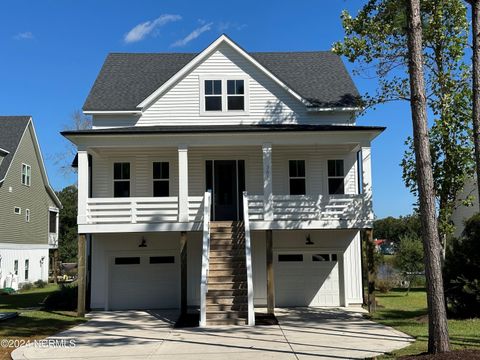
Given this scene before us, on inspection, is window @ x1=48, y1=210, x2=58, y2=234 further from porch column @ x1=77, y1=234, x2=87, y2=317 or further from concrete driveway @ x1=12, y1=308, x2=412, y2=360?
concrete driveway @ x1=12, y1=308, x2=412, y2=360

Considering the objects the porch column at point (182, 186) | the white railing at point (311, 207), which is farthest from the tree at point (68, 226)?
the white railing at point (311, 207)

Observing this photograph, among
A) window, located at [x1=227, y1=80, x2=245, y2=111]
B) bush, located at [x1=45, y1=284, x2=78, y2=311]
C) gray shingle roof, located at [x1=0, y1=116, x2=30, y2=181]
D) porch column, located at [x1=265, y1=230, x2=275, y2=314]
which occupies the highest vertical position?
gray shingle roof, located at [x1=0, y1=116, x2=30, y2=181]

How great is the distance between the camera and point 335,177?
18.9 metres

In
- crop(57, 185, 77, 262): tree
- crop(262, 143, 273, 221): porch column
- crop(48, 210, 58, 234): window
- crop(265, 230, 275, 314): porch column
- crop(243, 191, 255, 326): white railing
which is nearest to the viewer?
crop(243, 191, 255, 326): white railing

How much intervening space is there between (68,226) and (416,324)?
42.2 m

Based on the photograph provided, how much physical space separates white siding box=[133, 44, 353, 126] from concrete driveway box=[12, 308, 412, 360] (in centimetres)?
713

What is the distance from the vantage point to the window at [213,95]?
738 inches

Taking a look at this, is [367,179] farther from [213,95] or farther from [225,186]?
[213,95]

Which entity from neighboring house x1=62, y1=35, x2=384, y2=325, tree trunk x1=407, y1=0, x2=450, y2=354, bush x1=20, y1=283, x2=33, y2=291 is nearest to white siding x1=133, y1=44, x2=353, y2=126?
neighboring house x1=62, y1=35, x2=384, y2=325

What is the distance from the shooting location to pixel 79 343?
11.5m

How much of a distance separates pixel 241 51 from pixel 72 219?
3667 cm

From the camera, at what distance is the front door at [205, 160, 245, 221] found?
18828 mm

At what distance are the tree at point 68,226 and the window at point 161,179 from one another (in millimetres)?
29985

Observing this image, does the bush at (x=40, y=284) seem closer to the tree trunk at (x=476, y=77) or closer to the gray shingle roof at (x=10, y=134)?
the gray shingle roof at (x=10, y=134)
